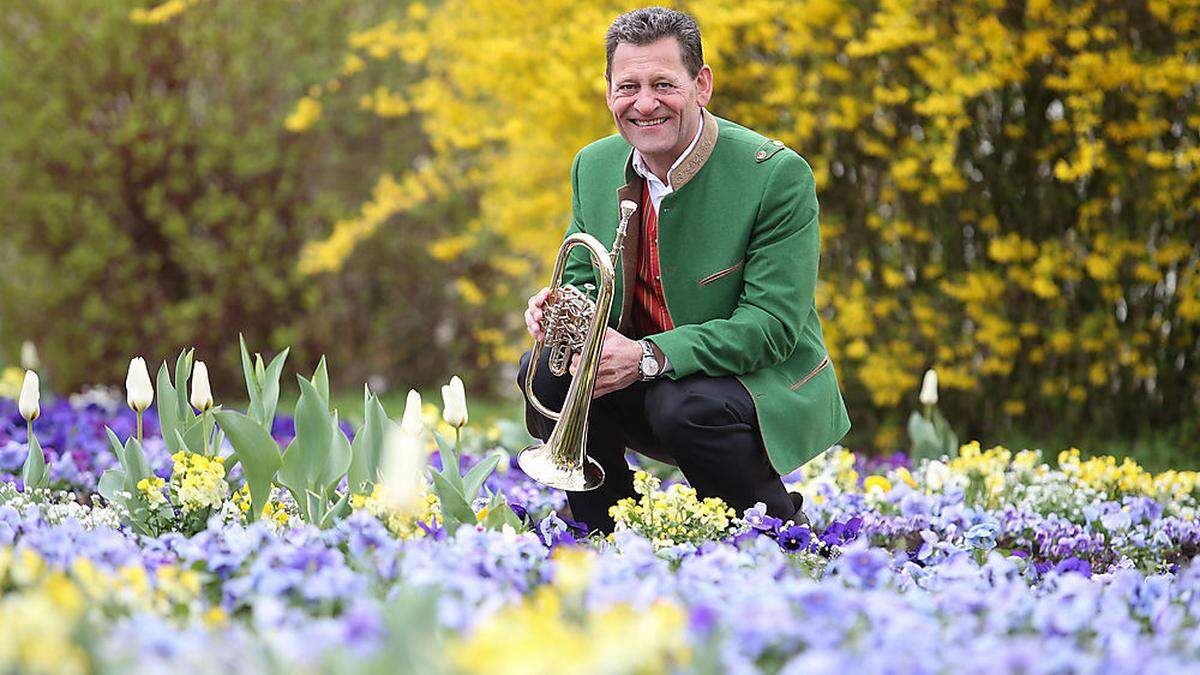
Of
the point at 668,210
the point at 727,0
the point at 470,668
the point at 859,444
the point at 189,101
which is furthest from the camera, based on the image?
the point at 189,101

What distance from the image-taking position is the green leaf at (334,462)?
2.71 m

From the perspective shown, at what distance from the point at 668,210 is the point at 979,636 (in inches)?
52.2

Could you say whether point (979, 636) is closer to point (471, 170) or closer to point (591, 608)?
point (591, 608)

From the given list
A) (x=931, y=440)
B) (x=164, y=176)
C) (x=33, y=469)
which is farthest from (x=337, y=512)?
(x=164, y=176)

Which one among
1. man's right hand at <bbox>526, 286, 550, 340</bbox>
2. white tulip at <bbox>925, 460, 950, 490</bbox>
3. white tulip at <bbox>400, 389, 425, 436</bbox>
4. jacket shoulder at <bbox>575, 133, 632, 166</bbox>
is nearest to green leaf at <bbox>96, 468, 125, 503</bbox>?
white tulip at <bbox>400, 389, 425, 436</bbox>

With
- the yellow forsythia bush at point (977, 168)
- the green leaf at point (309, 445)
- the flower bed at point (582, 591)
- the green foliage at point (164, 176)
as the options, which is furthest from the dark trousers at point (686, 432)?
the green foliage at point (164, 176)

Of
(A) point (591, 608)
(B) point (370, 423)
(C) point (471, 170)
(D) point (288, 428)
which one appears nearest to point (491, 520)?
(B) point (370, 423)

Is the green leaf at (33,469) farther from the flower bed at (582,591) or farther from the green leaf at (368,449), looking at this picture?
the green leaf at (368,449)

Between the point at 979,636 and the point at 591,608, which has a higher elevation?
the point at 591,608

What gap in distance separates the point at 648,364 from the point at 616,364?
65 mm

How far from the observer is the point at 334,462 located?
272 centimetres

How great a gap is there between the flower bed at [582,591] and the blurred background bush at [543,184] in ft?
5.80

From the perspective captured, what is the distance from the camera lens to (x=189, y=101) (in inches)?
277

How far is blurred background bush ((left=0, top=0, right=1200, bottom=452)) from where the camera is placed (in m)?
4.81
